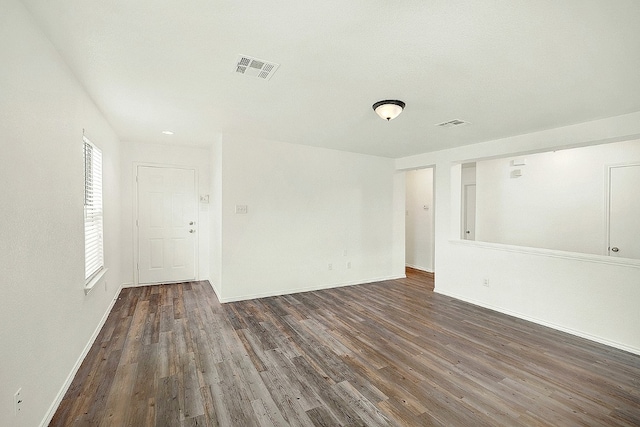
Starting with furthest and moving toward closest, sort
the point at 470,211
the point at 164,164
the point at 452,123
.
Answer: the point at 470,211
the point at 164,164
the point at 452,123

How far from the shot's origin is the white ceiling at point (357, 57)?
61.8 inches

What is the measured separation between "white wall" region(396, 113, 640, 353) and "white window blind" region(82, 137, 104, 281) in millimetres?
4918

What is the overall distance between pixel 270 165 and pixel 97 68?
8.28 feet

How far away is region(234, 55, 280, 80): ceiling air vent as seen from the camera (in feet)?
6.86

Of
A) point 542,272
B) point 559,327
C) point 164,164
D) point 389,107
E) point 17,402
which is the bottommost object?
point 559,327

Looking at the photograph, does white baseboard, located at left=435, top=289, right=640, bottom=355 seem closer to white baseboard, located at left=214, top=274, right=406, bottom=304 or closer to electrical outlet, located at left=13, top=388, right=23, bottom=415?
white baseboard, located at left=214, top=274, right=406, bottom=304

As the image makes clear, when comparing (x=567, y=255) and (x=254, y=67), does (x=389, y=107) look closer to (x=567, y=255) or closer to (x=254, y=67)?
(x=254, y=67)

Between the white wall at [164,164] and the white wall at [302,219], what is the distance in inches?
53.4

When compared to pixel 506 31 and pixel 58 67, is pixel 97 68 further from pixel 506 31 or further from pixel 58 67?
pixel 506 31

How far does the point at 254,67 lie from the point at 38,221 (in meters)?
1.78

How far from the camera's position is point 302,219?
487 centimetres

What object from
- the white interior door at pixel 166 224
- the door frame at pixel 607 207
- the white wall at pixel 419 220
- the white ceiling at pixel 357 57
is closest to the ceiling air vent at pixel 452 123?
the white ceiling at pixel 357 57

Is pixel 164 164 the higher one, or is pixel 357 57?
pixel 357 57

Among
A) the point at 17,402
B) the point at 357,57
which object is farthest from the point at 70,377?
the point at 357,57
